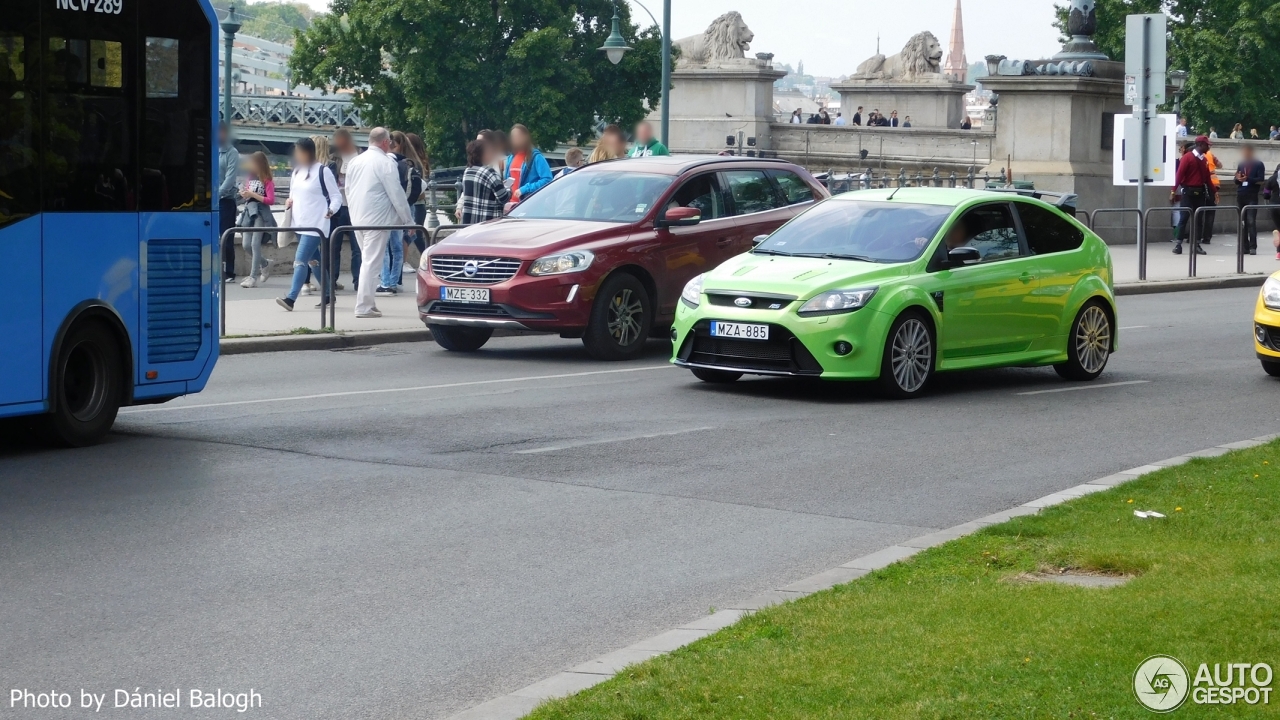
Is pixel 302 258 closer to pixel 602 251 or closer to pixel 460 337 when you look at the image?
pixel 460 337

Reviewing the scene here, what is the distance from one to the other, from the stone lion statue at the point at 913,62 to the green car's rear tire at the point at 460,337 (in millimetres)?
46429

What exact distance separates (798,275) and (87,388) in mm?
5126

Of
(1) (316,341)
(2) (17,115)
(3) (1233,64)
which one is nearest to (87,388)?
(2) (17,115)

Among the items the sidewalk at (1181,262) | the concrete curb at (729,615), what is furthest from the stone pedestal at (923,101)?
the concrete curb at (729,615)

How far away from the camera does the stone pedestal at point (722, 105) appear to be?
56219 mm

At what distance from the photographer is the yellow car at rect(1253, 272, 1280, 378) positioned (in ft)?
47.7

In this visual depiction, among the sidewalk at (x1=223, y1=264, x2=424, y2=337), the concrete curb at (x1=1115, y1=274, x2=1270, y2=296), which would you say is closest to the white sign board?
the concrete curb at (x1=1115, y1=274, x2=1270, y2=296)

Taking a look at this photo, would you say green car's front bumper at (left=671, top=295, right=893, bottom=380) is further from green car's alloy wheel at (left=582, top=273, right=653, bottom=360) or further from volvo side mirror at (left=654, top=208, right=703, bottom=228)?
volvo side mirror at (left=654, top=208, right=703, bottom=228)

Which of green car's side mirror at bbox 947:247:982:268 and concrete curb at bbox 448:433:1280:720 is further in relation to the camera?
green car's side mirror at bbox 947:247:982:268

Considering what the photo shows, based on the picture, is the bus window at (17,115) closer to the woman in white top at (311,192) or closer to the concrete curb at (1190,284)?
the woman in white top at (311,192)

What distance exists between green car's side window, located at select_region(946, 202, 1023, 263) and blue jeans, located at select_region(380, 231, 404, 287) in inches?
381

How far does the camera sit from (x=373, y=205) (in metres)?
19.5
